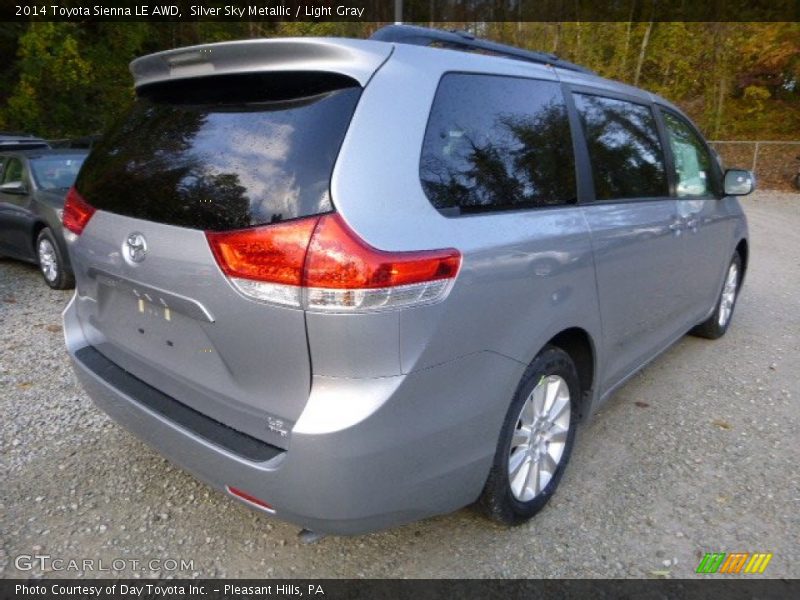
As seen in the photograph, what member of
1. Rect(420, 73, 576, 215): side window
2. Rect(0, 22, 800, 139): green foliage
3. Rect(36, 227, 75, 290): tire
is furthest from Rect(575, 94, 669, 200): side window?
Rect(0, 22, 800, 139): green foliage

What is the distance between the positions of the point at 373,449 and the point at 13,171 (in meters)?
6.81

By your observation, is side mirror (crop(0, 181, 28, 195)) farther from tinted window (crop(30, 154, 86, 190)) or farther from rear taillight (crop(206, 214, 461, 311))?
rear taillight (crop(206, 214, 461, 311))

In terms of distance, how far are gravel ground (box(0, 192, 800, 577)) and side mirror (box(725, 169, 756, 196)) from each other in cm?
135

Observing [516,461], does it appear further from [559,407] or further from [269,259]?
[269,259]

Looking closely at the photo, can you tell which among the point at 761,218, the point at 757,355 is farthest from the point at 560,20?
the point at 757,355

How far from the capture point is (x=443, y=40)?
7.70ft

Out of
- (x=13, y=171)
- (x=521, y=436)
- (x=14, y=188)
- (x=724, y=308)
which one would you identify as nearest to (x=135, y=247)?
(x=521, y=436)

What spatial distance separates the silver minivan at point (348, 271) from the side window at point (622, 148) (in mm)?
70

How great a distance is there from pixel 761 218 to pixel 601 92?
435 inches

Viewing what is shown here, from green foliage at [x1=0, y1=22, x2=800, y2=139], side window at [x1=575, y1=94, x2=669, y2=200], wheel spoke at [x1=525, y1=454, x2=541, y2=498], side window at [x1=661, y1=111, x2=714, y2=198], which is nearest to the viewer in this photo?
wheel spoke at [x1=525, y1=454, x2=541, y2=498]

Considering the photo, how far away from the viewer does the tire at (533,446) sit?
A: 224 cm

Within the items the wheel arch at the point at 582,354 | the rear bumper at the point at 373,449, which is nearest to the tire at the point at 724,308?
the wheel arch at the point at 582,354

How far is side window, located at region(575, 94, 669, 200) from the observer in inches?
108

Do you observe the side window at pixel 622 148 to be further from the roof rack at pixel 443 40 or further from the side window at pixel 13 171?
the side window at pixel 13 171
